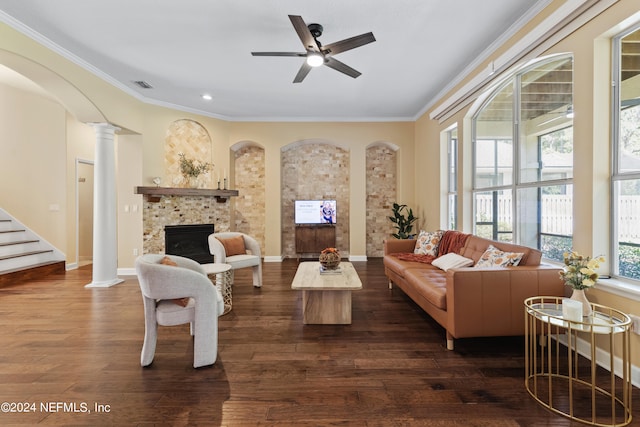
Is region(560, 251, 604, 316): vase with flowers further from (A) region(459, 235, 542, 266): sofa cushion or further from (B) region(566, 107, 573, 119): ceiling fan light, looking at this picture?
(B) region(566, 107, 573, 119): ceiling fan light

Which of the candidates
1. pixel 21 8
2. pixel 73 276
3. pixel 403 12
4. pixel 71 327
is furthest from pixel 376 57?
pixel 73 276

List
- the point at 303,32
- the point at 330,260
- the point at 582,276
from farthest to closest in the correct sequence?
the point at 330,260, the point at 303,32, the point at 582,276

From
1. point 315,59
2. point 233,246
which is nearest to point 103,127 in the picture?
point 233,246

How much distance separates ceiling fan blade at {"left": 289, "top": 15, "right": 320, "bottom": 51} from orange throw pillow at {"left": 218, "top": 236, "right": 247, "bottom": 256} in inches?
116

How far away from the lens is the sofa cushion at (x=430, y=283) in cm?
269

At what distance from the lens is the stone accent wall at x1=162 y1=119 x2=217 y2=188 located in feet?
19.0

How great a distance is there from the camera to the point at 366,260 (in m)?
6.73

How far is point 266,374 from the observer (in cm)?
223

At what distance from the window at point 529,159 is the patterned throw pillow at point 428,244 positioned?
614 millimetres

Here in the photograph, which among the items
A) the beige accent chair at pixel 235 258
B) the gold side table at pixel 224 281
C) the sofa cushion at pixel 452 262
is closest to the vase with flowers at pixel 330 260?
the gold side table at pixel 224 281

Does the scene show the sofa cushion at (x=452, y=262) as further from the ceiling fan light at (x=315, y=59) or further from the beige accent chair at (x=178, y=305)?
the ceiling fan light at (x=315, y=59)

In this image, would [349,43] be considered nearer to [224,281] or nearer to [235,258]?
[224,281]

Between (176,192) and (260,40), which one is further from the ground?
(260,40)

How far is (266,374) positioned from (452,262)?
247 cm
